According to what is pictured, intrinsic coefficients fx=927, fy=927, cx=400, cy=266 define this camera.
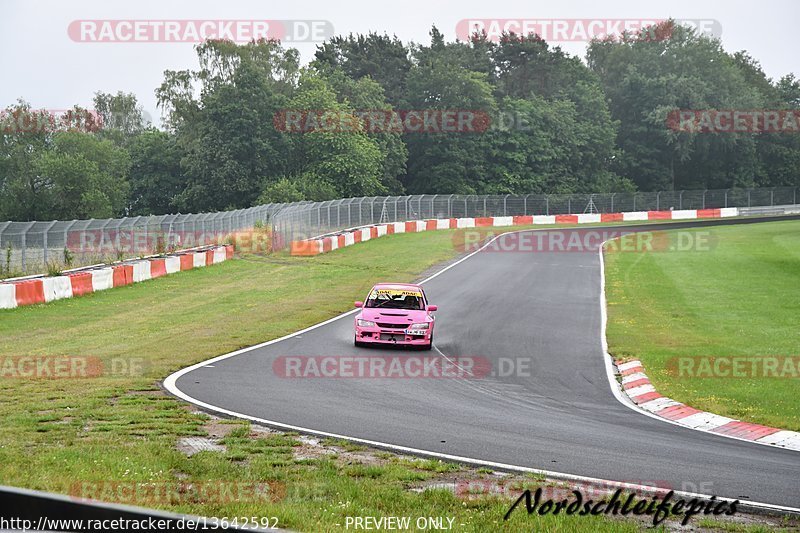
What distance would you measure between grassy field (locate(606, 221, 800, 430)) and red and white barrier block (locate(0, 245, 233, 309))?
50.5 ft

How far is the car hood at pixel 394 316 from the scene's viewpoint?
19.3 meters

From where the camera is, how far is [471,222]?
6700 centimetres

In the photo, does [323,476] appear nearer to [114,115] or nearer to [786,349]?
[786,349]

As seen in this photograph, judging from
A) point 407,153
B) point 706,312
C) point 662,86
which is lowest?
point 706,312

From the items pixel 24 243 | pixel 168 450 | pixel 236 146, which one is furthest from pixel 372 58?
pixel 168 450

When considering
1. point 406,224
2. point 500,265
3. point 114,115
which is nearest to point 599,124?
point 406,224

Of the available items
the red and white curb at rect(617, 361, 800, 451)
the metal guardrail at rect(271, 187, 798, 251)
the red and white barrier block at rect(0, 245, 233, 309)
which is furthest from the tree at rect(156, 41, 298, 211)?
the red and white curb at rect(617, 361, 800, 451)

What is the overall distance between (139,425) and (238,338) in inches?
360

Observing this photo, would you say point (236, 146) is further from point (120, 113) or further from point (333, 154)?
point (120, 113)

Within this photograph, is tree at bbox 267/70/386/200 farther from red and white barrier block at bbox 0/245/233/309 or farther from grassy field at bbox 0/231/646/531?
grassy field at bbox 0/231/646/531

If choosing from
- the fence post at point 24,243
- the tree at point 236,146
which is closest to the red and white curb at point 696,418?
the fence post at point 24,243

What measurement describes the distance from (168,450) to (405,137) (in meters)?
83.3

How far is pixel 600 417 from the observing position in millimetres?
12469

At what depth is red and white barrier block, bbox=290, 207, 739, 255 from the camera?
46.7 metres
